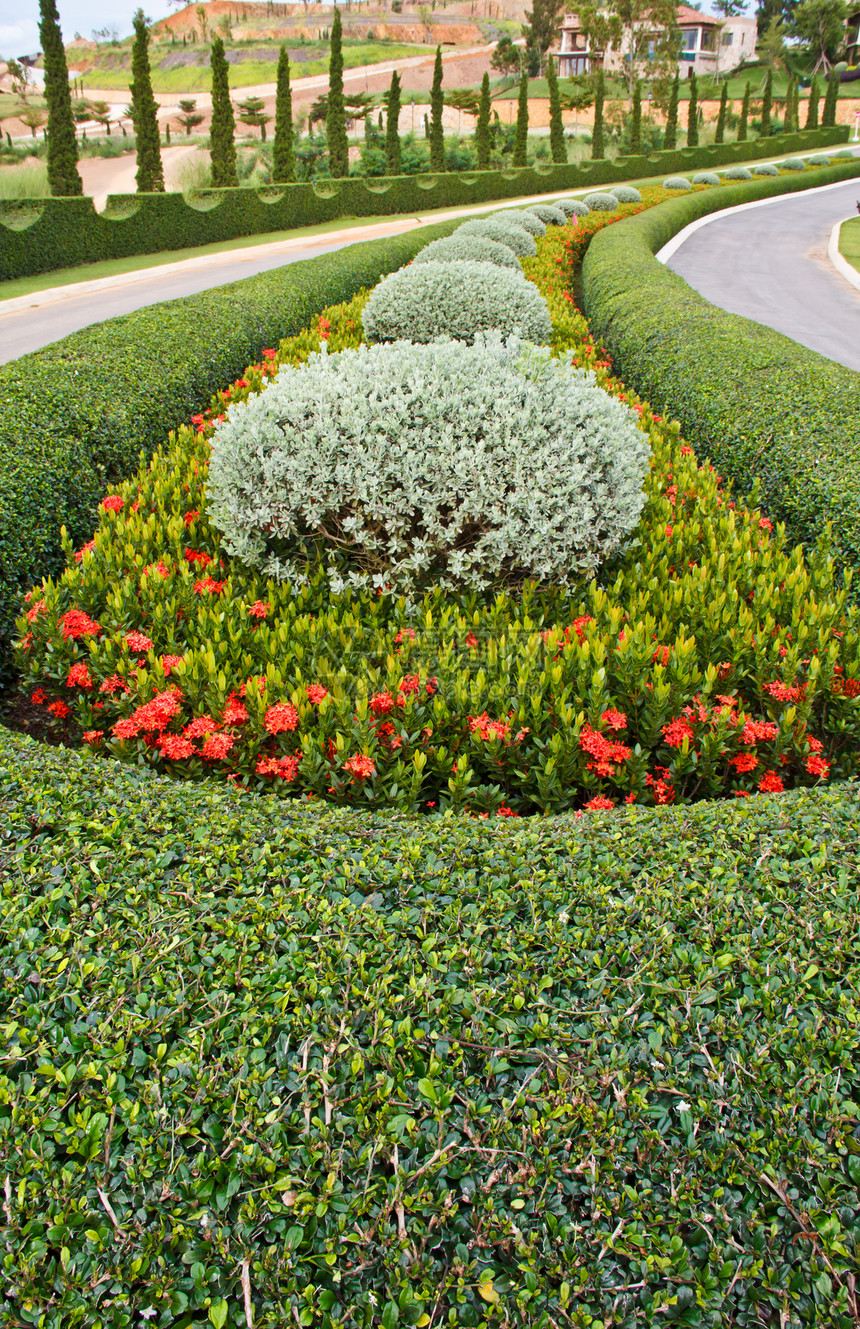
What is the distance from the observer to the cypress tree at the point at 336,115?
113ft

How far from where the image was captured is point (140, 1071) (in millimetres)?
1760

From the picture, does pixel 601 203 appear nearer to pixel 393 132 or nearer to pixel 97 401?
pixel 393 132

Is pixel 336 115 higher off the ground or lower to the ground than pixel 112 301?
higher

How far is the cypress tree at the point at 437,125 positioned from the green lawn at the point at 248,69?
191 ft

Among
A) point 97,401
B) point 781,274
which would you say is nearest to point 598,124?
point 781,274

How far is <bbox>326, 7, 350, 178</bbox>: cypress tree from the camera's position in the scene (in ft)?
113

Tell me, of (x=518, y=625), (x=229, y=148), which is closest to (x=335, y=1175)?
(x=518, y=625)

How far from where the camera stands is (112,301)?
18.0m

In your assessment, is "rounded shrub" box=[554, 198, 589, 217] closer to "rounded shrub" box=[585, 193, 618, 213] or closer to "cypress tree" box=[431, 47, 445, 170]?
"rounded shrub" box=[585, 193, 618, 213]

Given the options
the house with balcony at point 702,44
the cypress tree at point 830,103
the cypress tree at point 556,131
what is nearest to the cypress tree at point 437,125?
the cypress tree at point 556,131

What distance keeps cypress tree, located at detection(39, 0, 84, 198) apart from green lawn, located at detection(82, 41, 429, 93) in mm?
77525

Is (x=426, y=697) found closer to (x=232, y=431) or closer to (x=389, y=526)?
(x=389, y=526)

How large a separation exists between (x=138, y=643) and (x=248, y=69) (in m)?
113

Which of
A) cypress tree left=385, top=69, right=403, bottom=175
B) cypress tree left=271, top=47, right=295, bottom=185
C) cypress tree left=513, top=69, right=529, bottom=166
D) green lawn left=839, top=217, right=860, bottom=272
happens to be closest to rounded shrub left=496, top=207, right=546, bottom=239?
green lawn left=839, top=217, right=860, bottom=272
